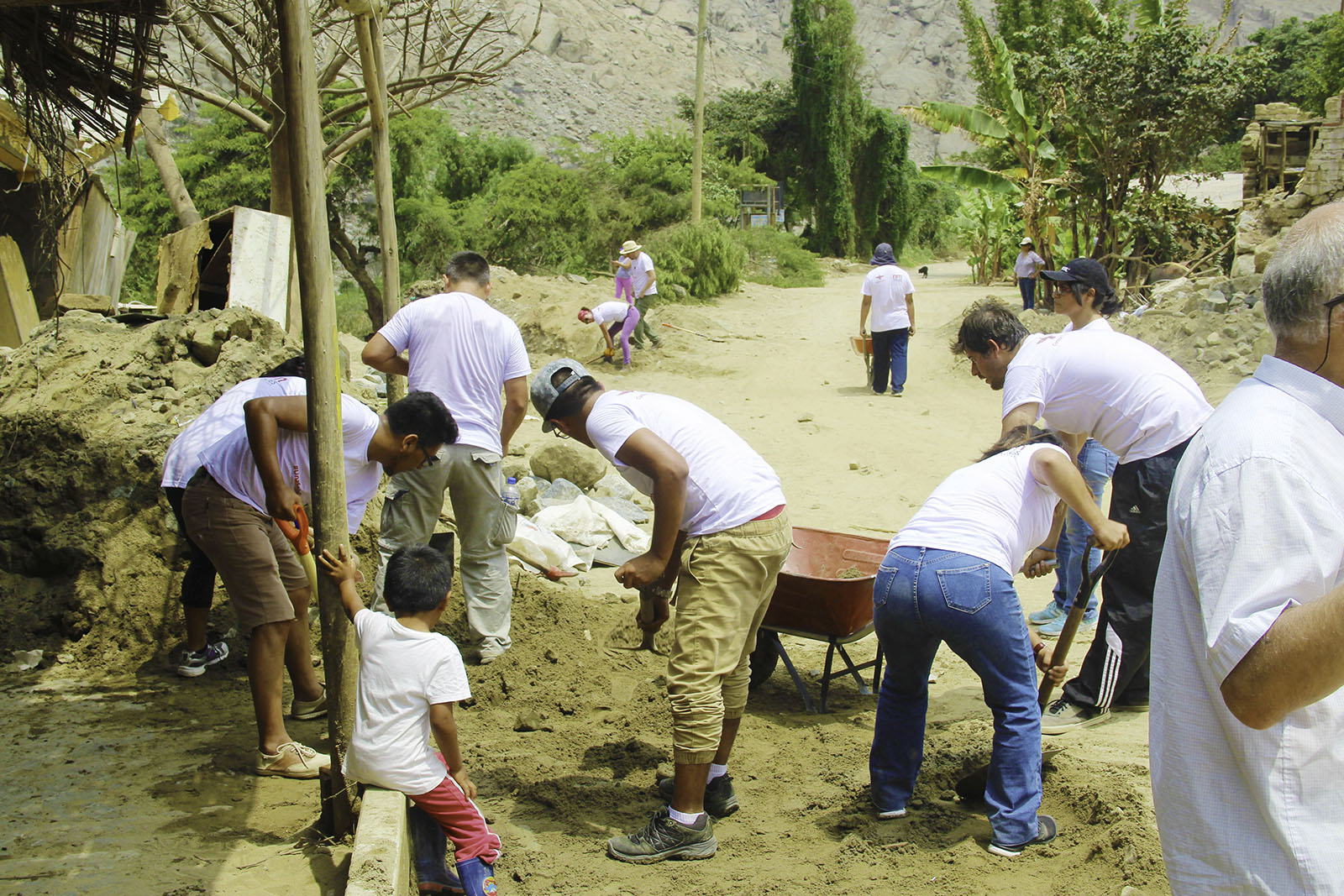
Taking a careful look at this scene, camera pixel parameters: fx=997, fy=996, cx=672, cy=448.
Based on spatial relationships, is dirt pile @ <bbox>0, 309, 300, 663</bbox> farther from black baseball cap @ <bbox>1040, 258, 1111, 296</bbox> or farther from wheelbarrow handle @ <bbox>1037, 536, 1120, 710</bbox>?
black baseball cap @ <bbox>1040, 258, 1111, 296</bbox>

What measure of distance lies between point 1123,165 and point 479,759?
668 inches

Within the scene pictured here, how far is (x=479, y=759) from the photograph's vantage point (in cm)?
402

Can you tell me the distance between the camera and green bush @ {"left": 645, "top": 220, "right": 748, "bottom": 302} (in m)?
21.0

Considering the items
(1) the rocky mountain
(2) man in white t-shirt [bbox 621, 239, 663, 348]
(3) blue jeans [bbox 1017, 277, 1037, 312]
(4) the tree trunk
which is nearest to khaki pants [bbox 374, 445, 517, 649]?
(4) the tree trunk

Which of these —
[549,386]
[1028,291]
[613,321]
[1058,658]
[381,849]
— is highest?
[1028,291]

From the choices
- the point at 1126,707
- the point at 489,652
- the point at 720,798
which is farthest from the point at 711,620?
the point at 1126,707

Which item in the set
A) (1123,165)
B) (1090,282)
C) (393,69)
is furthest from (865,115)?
(1090,282)

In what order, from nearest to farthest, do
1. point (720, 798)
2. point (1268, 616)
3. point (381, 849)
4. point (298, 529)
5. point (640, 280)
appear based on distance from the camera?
point (1268, 616)
point (381, 849)
point (298, 529)
point (720, 798)
point (640, 280)

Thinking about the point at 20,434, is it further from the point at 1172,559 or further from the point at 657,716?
the point at 1172,559

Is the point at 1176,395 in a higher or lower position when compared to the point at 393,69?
lower

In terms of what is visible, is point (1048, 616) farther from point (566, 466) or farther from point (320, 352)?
point (320, 352)

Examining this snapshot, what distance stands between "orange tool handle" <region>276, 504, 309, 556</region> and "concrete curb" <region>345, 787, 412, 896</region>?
90cm

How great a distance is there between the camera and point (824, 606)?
14.3ft

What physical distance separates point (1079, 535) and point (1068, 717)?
4.24ft
